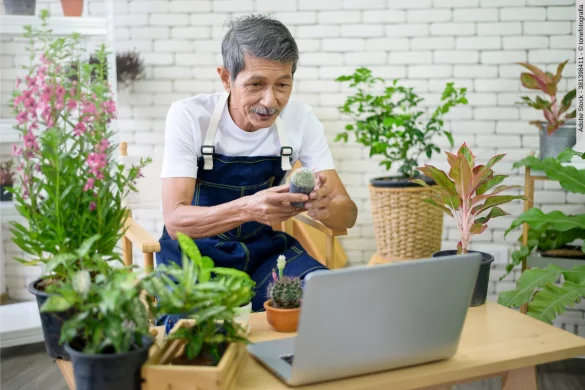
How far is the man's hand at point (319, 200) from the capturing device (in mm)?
2350

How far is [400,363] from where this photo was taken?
1.53 metres

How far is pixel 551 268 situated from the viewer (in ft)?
9.66

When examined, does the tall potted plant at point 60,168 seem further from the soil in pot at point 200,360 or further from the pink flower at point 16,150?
the soil in pot at point 200,360

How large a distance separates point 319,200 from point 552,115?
69.8 inches

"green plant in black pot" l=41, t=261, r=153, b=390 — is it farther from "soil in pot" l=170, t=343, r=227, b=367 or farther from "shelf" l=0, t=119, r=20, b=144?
"shelf" l=0, t=119, r=20, b=144

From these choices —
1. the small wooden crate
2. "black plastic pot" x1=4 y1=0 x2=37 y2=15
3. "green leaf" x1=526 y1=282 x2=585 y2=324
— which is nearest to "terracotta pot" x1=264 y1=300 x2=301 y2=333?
the small wooden crate

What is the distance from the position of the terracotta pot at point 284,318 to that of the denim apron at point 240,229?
716mm

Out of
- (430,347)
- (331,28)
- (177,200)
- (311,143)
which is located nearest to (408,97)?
(331,28)

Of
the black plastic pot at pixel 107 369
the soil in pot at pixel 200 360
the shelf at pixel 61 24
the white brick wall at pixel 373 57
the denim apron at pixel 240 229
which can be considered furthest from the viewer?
the white brick wall at pixel 373 57

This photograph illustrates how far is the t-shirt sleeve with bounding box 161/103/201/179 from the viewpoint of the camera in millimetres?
2537

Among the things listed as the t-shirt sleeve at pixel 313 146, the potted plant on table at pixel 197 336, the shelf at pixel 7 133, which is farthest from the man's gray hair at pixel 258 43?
the shelf at pixel 7 133

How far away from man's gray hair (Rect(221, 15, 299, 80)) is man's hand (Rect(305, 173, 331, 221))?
1.48 ft

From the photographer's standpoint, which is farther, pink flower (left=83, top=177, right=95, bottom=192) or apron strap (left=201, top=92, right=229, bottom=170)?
apron strap (left=201, top=92, right=229, bottom=170)

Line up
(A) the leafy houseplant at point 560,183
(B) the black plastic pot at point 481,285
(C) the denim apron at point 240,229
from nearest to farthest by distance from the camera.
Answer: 1. (B) the black plastic pot at point 481,285
2. (C) the denim apron at point 240,229
3. (A) the leafy houseplant at point 560,183
